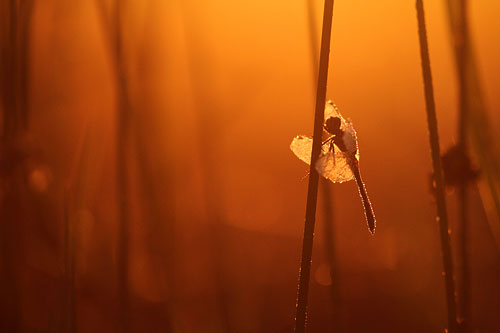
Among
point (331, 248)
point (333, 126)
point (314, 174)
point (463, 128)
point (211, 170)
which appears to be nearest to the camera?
point (314, 174)

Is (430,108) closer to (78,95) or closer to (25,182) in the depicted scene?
(25,182)

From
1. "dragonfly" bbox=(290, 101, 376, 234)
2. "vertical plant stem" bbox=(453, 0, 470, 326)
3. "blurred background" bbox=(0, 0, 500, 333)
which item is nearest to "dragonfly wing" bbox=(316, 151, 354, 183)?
"dragonfly" bbox=(290, 101, 376, 234)

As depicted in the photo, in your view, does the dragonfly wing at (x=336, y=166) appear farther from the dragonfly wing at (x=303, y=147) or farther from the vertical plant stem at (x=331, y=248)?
the vertical plant stem at (x=331, y=248)

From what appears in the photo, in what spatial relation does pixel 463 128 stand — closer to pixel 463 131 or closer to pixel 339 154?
pixel 463 131

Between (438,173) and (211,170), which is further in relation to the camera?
(211,170)

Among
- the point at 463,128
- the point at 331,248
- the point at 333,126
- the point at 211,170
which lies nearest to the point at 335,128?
the point at 333,126

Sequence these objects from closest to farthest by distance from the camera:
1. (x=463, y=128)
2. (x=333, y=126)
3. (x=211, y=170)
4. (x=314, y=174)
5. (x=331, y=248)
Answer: (x=314, y=174)
(x=333, y=126)
(x=463, y=128)
(x=331, y=248)
(x=211, y=170)

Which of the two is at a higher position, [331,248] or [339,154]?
[339,154]
